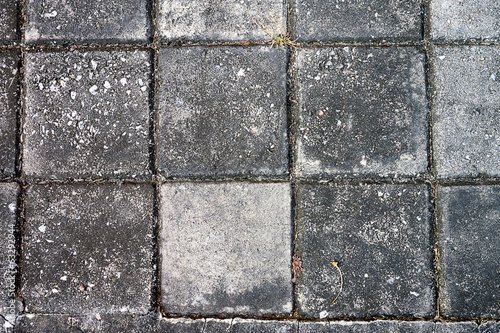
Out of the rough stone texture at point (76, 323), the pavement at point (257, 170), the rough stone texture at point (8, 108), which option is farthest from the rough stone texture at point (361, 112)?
the rough stone texture at point (8, 108)

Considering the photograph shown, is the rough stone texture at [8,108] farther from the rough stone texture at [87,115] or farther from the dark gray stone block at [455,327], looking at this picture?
the dark gray stone block at [455,327]

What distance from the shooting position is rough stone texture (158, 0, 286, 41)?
188 centimetres

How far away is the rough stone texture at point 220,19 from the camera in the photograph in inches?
74.0

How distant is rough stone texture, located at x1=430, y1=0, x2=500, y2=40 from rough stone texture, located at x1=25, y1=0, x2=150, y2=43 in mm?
1611

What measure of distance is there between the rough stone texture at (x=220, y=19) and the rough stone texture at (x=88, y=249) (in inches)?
35.4

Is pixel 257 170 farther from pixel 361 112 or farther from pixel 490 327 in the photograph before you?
pixel 490 327

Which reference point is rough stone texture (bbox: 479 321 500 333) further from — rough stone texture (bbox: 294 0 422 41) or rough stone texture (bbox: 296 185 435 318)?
rough stone texture (bbox: 294 0 422 41)

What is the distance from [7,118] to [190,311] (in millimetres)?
1465

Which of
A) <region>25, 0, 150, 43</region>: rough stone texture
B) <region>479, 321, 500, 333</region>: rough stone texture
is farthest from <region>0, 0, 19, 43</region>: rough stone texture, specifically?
<region>479, 321, 500, 333</region>: rough stone texture

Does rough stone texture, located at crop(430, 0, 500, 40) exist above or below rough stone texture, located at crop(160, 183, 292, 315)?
above

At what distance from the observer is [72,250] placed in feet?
6.11

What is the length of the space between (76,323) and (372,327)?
160 cm

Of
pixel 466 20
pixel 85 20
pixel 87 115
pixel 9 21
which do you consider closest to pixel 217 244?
pixel 87 115

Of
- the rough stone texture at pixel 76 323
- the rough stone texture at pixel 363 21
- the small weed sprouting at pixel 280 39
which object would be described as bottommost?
the rough stone texture at pixel 76 323
